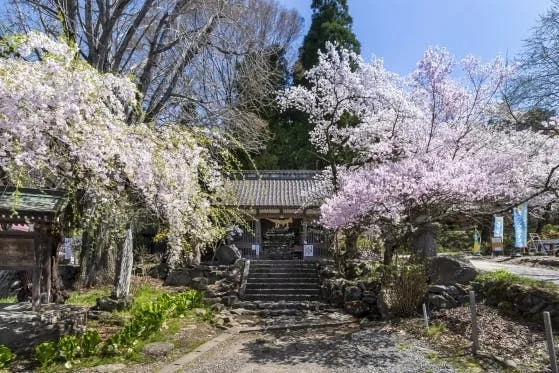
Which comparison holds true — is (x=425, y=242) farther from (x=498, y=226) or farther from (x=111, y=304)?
(x=498, y=226)

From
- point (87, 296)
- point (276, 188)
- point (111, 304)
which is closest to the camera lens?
point (111, 304)

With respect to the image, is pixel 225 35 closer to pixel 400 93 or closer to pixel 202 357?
pixel 400 93

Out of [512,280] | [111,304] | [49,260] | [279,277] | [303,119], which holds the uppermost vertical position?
[303,119]

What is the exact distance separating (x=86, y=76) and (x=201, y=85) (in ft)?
29.0

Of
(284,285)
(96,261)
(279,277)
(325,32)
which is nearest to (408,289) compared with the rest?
(284,285)

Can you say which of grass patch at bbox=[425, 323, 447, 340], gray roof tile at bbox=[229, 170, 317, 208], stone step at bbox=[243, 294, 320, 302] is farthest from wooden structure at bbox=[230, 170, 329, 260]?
grass patch at bbox=[425, 323, 447, 340]

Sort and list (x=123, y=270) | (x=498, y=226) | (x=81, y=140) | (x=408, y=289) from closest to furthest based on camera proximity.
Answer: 1. (x=81, y=140)
2. (x=408, y=289)
3. (x=123, y=270)
4. (x=498, y=226)

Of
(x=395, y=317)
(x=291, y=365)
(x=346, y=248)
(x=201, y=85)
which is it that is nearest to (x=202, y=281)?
(x=346, y=248)

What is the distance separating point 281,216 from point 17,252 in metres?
15.0

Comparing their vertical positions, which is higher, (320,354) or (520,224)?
(520,224)

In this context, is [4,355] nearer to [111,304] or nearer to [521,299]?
[111,304]

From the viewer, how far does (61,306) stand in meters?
8.12

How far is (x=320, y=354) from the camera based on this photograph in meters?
7.78

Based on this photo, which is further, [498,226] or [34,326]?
[498,226]
